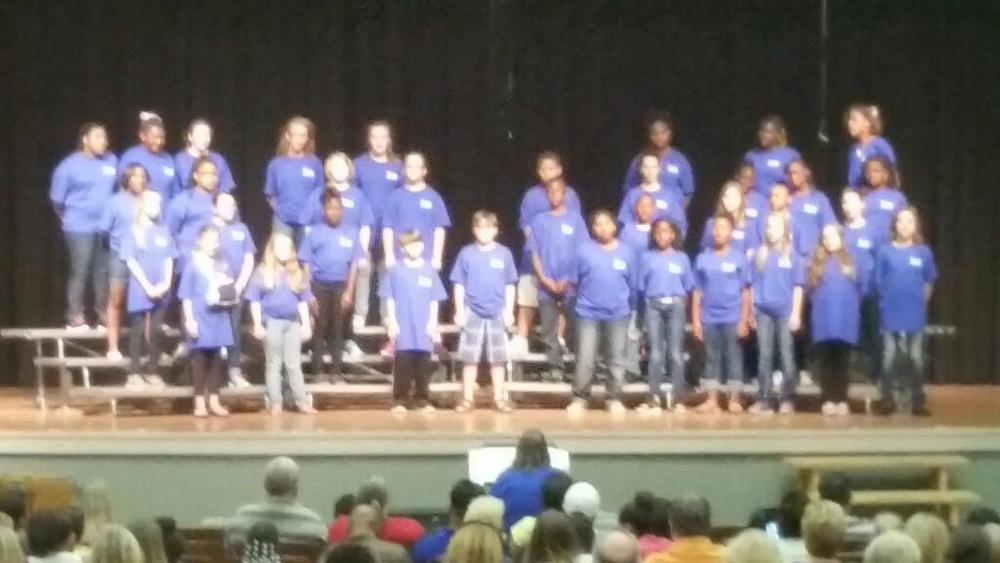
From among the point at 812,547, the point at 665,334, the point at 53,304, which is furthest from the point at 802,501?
the point at 53,304

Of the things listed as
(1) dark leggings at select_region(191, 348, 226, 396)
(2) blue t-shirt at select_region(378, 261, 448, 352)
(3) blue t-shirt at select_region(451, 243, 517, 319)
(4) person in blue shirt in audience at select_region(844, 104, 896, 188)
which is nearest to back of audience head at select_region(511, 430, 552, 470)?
(2) blue t-shirt at select_region(378, 261, 448, 352)

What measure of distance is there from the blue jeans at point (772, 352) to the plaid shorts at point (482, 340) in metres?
1.54

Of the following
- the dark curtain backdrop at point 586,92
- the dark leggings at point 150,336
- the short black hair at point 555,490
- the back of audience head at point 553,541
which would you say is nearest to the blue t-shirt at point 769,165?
the dark curtain backdrop at point 586,92

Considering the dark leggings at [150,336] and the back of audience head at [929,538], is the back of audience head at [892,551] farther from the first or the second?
the dark leggings at [150,336]

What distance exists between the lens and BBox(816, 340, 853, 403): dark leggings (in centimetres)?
988

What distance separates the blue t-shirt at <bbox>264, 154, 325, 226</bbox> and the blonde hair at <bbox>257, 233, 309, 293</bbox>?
70 centimetres

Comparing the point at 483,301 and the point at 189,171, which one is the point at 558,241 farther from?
the point at 189,171

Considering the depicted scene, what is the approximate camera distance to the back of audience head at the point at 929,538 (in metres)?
5.27

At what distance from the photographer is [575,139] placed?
1237 centimetres

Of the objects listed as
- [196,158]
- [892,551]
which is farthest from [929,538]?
[196,158]

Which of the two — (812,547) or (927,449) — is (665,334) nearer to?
(927,449)

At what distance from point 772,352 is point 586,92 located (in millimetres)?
3168

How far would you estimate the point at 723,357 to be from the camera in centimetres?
1004

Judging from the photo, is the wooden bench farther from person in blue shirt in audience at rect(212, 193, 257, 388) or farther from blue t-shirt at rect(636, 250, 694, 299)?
person in blue shirt in audience at rect(212, 193, 257, 388)
